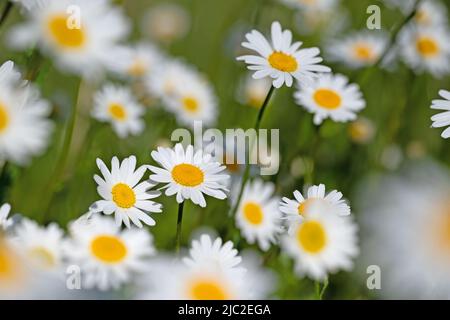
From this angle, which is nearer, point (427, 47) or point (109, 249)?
point (109, 249)

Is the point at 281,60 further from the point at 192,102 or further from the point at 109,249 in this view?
the point at 192,102

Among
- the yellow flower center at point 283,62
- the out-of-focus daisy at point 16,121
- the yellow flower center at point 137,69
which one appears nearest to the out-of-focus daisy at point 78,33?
the out-of-focus daisy at point 16,121

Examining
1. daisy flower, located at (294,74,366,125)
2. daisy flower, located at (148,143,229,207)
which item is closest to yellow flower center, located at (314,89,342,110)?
daisy flower, located at (294,74,366,125)

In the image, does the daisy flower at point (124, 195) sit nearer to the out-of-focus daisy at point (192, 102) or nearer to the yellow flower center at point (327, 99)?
the yellow flower center at point (327, 99)

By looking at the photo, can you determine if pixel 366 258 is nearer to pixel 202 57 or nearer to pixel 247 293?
pixel 247 293

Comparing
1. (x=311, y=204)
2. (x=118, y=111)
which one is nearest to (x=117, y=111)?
(x=118, y=111)

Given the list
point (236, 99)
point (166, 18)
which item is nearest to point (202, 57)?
point (166, 18)
